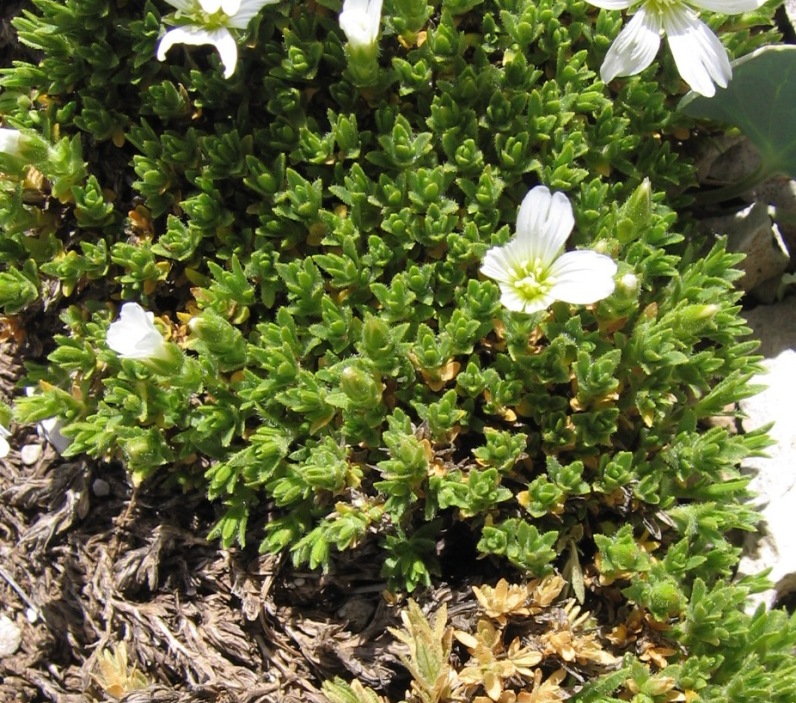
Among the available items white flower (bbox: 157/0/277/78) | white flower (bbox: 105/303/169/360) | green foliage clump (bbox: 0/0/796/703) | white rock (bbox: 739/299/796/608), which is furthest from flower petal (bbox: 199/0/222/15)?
white rock (bbox: 739/299/796/608)

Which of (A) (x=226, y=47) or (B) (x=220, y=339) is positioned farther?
(B) (x=220, y=339)

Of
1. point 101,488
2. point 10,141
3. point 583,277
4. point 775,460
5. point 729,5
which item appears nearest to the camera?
point 583,277

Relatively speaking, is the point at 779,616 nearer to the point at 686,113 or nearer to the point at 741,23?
the point at 686,113

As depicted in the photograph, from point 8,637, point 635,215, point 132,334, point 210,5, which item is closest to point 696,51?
point 635,215

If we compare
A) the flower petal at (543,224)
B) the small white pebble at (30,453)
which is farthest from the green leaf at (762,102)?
the small white pebble at (30,453)

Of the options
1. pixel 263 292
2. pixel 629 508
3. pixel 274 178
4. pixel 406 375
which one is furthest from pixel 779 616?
pixel 274 178

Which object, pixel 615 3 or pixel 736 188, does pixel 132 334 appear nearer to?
pixel 615 3
